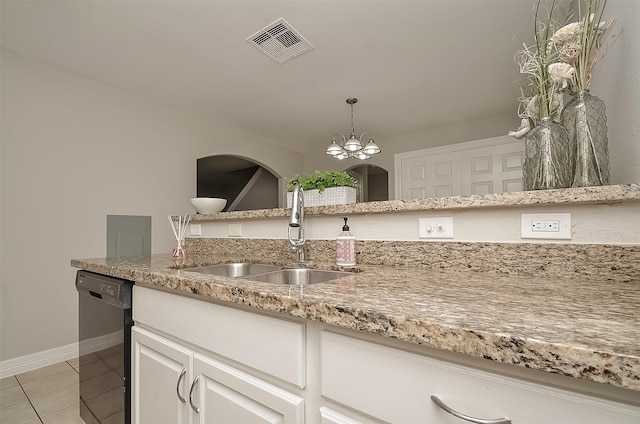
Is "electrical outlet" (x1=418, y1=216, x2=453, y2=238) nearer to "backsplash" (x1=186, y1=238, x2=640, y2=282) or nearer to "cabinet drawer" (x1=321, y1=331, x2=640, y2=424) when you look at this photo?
A: "backsplash" (x1=186, y1=238, x2=640, y2=282)

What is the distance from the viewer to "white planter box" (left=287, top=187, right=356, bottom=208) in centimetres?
147

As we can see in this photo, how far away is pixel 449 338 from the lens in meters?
0.45

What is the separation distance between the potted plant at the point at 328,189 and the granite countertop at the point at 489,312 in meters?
0.62

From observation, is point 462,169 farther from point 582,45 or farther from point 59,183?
point 59,183

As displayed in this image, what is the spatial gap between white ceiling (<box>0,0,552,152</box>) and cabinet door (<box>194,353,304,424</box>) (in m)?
2.23

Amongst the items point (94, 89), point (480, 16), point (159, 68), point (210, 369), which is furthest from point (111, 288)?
point (480, 16)

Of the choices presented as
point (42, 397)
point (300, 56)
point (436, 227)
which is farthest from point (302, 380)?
point (300, 56)

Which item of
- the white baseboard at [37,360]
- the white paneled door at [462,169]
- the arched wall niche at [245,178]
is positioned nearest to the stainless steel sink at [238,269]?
the white baseboard at [37,360]

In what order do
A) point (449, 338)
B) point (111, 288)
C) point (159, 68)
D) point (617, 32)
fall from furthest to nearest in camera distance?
point (159, 68)
point (111, 288)
point (617, 32)
point (449, 338)

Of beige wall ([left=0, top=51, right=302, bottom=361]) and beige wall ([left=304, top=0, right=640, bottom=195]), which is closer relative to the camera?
beige wall ([left=304, top=0, right=640, bottom=195])

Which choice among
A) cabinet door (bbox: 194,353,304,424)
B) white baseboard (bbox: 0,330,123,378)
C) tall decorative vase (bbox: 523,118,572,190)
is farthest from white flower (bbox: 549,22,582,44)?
white baseboard (bbox: 0,330,123,378)

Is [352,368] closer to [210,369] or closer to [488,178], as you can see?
[210,369]

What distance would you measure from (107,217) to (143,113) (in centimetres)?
121

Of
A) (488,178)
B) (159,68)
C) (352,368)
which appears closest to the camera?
(352,368)
